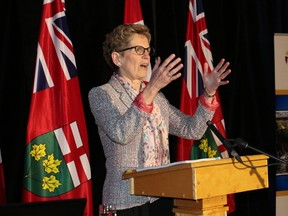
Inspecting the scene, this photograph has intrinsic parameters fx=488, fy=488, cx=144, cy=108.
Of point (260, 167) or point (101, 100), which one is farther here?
point (101, 100)

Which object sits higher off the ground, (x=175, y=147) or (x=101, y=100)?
(x=101, y=100)

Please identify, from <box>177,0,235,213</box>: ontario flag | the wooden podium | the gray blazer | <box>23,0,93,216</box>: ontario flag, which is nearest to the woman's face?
the gray blazer

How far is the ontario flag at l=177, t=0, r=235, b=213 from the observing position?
364cm

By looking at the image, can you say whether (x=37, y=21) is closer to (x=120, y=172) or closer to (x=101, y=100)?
(x=101, y=100)

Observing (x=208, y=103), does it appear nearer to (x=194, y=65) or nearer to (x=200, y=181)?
(x=200, y=181)

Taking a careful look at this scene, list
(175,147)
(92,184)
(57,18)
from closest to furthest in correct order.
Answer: (57,18) < (92,184) < (175,147)

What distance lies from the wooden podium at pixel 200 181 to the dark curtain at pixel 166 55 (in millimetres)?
1549

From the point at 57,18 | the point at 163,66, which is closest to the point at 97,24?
the point at 57,18

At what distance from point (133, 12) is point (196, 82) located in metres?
0.71

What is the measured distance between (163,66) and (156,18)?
6.37ft

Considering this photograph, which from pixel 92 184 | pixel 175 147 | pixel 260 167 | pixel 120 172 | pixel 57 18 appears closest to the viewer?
pixel 260 167

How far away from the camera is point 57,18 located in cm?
316

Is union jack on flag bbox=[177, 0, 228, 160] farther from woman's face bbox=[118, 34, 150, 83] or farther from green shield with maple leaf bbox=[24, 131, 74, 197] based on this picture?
woman's face bbox=[118, 34, 150, 83]

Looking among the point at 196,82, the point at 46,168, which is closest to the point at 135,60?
the point at 46,168
